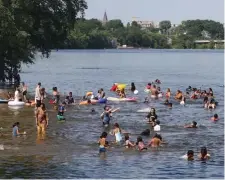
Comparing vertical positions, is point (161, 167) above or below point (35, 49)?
below

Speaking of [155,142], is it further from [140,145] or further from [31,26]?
[31,26]

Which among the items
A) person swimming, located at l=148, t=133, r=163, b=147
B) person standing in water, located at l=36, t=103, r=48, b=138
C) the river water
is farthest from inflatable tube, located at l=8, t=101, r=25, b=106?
person swimming, located at l=148, t=133, r=163, b=147

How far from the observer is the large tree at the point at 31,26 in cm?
4838

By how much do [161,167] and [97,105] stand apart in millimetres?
21755

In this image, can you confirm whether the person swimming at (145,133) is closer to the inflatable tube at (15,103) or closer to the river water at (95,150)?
the river water at (95,150)

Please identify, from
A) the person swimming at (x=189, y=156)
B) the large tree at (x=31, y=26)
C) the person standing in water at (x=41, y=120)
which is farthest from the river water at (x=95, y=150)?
the large tree at (x=31, y=26)

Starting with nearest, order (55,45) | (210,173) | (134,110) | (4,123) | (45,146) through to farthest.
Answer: (210,173), (45,146), (4,123), (134,110), (55,45)

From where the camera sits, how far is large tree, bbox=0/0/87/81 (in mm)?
48375

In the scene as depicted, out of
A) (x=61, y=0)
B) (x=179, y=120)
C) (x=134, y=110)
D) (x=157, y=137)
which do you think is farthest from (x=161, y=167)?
(x=61, y=0)

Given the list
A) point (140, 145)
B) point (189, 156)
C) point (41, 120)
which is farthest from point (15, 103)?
point (189, 156)

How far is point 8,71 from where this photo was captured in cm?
5678

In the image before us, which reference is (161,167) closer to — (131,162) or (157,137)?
(131,162)

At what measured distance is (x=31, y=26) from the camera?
5388cm

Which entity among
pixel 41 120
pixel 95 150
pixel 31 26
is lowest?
pixel 95 150
